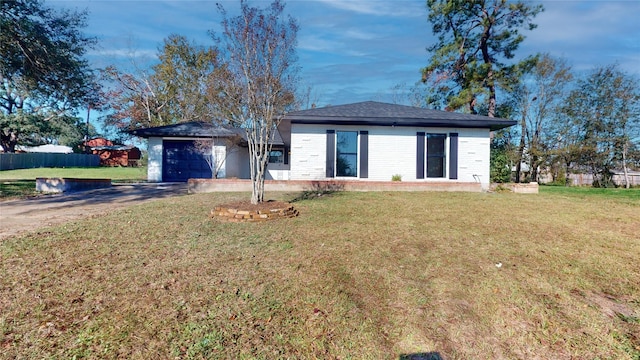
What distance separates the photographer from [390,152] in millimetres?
10859

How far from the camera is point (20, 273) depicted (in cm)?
322

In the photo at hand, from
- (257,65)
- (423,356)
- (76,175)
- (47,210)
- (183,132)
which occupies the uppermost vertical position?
(257,65)

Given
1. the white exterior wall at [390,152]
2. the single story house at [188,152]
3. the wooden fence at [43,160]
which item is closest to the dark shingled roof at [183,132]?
the single story house at [188,152]

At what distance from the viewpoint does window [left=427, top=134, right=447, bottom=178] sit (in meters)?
11.0

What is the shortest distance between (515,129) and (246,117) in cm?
2046

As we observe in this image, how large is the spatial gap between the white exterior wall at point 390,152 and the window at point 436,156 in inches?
5.7

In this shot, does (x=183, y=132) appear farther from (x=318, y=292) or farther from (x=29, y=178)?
(x=318, y=292)

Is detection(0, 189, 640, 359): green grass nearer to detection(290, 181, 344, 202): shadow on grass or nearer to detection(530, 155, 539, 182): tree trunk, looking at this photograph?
detection(290, 181, 344, 202): shadow on grass

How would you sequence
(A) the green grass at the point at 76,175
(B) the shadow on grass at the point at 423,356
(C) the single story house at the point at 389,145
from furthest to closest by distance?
(A) the green grass at the point at 76,175
(C) the single story house at the point at 389,145
(B) the shadow on grass at the point at 423,356

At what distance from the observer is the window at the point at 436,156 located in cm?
1099

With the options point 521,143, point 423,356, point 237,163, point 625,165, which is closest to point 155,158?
point 237,163

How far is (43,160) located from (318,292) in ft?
120

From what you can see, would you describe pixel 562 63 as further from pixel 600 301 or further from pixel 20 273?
pixel 20 273

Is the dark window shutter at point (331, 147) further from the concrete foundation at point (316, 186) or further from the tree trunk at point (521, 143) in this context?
the tree trunk at point (521, 143)
